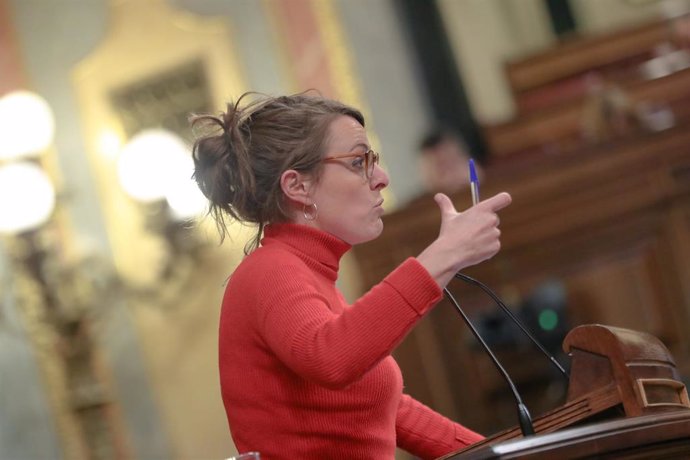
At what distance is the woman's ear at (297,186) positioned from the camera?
73.7 inches

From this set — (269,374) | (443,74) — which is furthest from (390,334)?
(443,74)

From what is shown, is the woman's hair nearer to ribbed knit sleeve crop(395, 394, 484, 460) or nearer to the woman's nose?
the woman's nose

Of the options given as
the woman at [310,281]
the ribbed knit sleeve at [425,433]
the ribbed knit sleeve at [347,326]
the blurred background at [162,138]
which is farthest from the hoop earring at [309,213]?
the blurred background at [162,138]

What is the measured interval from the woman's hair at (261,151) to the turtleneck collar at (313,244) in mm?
38

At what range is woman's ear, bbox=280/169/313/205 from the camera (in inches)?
73.7

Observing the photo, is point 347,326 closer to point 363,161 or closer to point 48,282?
point 363,161

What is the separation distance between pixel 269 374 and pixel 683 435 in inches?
22.9

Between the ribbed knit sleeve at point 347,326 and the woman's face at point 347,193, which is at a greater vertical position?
the woman's face at point 347,193

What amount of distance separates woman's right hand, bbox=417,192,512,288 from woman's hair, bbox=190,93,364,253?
11.6 inches

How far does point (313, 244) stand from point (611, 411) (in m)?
0.51

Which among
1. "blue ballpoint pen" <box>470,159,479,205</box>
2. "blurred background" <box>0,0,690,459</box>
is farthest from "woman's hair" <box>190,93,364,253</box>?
"blurred background" <box>0,0,690,459</box>

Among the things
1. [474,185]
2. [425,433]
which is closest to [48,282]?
[425,433]

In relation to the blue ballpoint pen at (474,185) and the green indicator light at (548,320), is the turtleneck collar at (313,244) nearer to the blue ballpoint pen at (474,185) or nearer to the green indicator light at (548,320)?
the blue ballpoint pen at (474,185)

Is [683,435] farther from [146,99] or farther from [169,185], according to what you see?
[146,99]
